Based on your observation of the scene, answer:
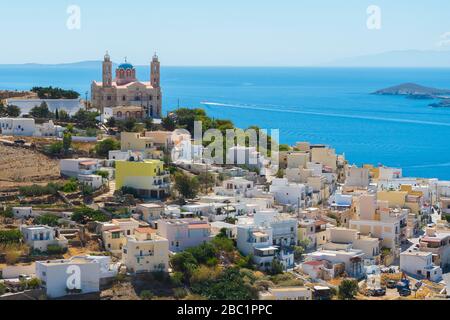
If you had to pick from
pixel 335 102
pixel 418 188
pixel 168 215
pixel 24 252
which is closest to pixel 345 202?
pixel 418 188

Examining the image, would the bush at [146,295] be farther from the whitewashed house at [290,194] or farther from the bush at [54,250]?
the whitewashed house at [290,194]

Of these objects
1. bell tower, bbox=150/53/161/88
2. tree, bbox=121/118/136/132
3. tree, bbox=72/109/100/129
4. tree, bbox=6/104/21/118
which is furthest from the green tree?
bell tower, bbox=150/53/161/88

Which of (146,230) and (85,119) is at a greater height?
(85,119)

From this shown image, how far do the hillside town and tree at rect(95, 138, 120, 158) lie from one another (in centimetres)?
2

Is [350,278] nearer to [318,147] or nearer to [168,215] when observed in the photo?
[168,215]

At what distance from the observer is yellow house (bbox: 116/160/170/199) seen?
695 inches

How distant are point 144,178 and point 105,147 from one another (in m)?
3.06

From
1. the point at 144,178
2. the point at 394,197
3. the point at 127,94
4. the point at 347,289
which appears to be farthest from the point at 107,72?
the point at 347,289

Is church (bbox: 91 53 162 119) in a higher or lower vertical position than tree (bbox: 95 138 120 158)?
higher

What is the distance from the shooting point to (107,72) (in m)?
26.6

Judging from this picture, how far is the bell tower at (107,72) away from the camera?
87.0ft

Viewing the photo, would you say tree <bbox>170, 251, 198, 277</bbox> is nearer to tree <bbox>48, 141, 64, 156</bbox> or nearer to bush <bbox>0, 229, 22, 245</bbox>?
bush <bbox>0, 229, 22, 245</bbox>

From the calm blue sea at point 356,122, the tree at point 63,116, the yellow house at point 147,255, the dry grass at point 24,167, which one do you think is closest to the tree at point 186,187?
the dry grass at point 24,167

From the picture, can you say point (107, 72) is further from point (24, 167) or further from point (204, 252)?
point (204, 252)
